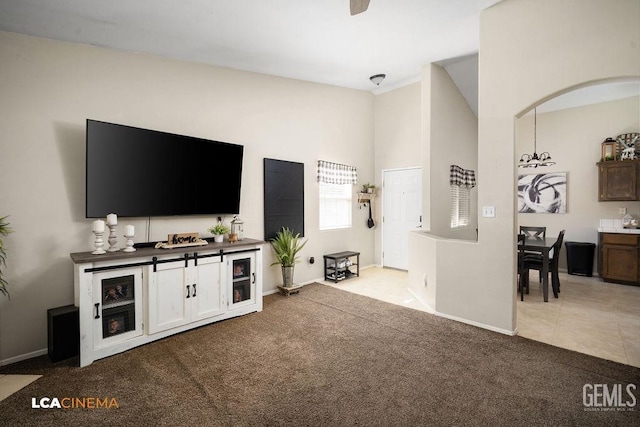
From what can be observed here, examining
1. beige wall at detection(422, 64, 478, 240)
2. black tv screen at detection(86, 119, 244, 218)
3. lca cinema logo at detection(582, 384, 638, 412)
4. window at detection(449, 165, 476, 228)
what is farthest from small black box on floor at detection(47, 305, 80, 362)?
window at detection(449, 165, 476, 228)

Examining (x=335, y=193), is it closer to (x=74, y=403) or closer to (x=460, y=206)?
(x=460, y=206)

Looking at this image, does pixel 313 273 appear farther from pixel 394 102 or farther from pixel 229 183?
pixel 394 102

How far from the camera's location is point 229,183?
3.84 metres

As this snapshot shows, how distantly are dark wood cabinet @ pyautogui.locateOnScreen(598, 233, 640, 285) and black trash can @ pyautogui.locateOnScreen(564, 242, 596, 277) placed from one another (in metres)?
0.20

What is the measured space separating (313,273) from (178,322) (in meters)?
2.47

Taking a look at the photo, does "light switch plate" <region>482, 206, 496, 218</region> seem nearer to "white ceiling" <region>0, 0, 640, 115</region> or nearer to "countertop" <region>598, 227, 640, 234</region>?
"white ceiling" <region>0, 0, 640, 115</region>

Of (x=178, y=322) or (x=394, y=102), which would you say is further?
(x=394, y=102)

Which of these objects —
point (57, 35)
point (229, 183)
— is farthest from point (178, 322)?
point (57, 35)

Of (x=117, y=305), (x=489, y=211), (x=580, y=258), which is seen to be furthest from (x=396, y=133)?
(x=117, y=305)

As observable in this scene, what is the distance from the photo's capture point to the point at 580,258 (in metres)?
5.47

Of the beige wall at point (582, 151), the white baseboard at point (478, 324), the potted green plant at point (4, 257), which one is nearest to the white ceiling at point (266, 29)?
the potted green plant at point (4, 257)

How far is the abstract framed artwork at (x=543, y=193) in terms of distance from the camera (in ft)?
19.3

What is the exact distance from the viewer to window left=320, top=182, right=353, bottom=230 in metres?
5.38

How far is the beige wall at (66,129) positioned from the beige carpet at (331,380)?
720mm
